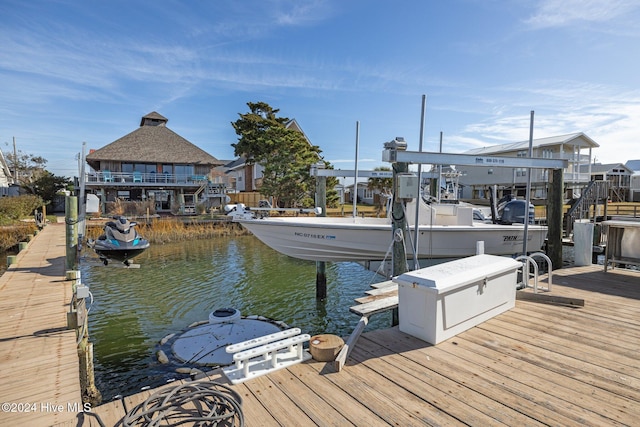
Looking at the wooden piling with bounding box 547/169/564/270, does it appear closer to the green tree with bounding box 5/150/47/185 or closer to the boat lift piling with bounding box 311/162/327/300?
the boat lift piling with bounding box 311/162/327/300

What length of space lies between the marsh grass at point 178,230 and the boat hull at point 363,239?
495 inches

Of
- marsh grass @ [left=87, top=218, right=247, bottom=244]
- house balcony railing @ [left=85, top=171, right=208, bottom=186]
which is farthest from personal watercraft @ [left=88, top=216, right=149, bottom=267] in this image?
house balcony railing @ [left=85, top=171, right=208, bottom=186]

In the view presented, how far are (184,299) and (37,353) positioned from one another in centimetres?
557

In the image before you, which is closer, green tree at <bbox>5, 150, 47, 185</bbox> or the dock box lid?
the dock box lid

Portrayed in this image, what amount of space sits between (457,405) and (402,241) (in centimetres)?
306

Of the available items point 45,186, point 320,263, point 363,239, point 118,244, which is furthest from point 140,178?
point 363,239

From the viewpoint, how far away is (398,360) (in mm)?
3604

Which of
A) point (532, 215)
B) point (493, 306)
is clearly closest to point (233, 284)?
point (493, 306)

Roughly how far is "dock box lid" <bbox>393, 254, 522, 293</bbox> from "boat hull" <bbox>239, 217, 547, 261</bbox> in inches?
153

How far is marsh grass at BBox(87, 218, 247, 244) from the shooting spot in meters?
20.0

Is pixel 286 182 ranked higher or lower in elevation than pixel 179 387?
higher

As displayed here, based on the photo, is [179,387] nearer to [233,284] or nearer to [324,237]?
[324,237]

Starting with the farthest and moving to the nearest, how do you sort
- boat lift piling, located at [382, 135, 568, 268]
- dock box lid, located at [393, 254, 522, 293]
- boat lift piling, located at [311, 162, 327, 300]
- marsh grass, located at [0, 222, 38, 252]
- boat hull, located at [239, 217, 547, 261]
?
marsh grass, located at [0, 222, 38, 252] → boat lift piling, located at [311, 162, 327, 300] → boat hull, located at [239, 217, 547, 261] → boat lift piling, located at [382, 135, 568, 268] → dock box lid, located at [393, 254, 522, 293]

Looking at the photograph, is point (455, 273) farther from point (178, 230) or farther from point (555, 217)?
point (178, 230)
